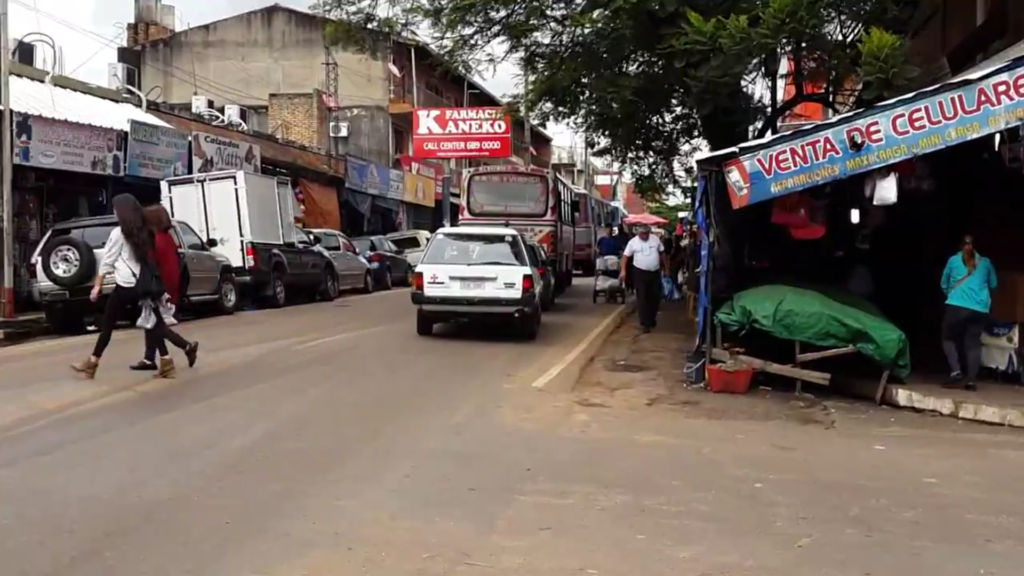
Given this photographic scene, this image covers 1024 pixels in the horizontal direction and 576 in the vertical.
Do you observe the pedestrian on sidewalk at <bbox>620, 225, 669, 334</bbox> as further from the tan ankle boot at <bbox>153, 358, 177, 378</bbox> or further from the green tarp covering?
the tan ankle boot at <bbox>153, 358, 177, 378</bbox>

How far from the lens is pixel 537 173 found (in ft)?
75.4

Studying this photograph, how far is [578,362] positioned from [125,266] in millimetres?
5586

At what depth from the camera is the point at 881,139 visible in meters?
10.0

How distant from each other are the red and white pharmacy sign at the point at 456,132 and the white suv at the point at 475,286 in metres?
27.7

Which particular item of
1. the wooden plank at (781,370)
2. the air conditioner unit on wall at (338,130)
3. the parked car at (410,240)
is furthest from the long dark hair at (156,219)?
the air conditioner unit on wall at (338,130)

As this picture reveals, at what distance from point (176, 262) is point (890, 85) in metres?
8.94

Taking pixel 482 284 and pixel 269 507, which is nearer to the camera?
pixel 269 507

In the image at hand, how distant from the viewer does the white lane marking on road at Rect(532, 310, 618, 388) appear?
11.2m

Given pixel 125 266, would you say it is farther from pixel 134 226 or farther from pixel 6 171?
pixel 6 171

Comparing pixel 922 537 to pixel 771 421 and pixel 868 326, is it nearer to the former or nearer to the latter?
pixel 771 421

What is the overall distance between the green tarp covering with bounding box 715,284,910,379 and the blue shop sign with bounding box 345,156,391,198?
2560 cm

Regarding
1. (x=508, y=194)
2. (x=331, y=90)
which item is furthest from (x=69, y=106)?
(x=331, y=90)

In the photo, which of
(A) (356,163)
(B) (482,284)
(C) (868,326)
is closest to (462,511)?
(C) (868,326)

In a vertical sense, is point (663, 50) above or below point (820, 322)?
above
